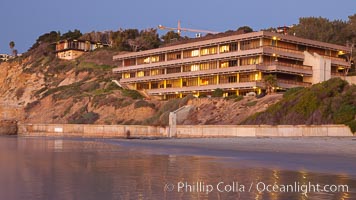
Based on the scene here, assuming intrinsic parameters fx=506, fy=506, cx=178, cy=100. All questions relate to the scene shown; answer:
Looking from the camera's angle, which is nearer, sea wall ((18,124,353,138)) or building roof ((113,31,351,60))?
sea wall ((18,124,353,138))

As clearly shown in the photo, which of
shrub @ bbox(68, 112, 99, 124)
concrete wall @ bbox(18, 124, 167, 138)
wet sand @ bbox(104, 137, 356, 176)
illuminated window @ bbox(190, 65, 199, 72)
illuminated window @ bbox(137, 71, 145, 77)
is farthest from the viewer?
illuminated window @ bbox(137, 71, 145, 77)

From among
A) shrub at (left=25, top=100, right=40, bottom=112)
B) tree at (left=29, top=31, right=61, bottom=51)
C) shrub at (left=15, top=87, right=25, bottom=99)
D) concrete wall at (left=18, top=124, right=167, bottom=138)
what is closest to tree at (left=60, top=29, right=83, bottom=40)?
tree at (left=29, top=31, right=61, bottom=51)

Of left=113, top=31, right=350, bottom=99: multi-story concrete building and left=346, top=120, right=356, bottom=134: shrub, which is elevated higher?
left=113, top=31, right=350, bottom=99: multi-story concrete building

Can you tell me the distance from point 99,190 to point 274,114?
48.5 m

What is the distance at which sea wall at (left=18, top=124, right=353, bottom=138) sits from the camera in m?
48.9

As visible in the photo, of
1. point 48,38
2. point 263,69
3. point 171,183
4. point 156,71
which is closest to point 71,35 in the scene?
point 48,38

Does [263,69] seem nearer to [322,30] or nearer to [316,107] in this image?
[316,107]

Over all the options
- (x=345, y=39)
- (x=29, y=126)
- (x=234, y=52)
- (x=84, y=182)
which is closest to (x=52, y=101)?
(x=29, y=126)

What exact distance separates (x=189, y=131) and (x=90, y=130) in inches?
909

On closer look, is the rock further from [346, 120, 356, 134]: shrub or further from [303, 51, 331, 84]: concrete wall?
[346, 120, 356, 134]: shrub

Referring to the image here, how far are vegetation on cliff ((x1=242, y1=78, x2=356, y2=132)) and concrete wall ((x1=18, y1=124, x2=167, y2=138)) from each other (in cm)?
1439

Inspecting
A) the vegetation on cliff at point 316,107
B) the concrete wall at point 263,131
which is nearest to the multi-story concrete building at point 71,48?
the concrete wall at point 263,131

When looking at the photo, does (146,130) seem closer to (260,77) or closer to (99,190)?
(260,77)

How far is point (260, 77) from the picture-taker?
88.4 metres
